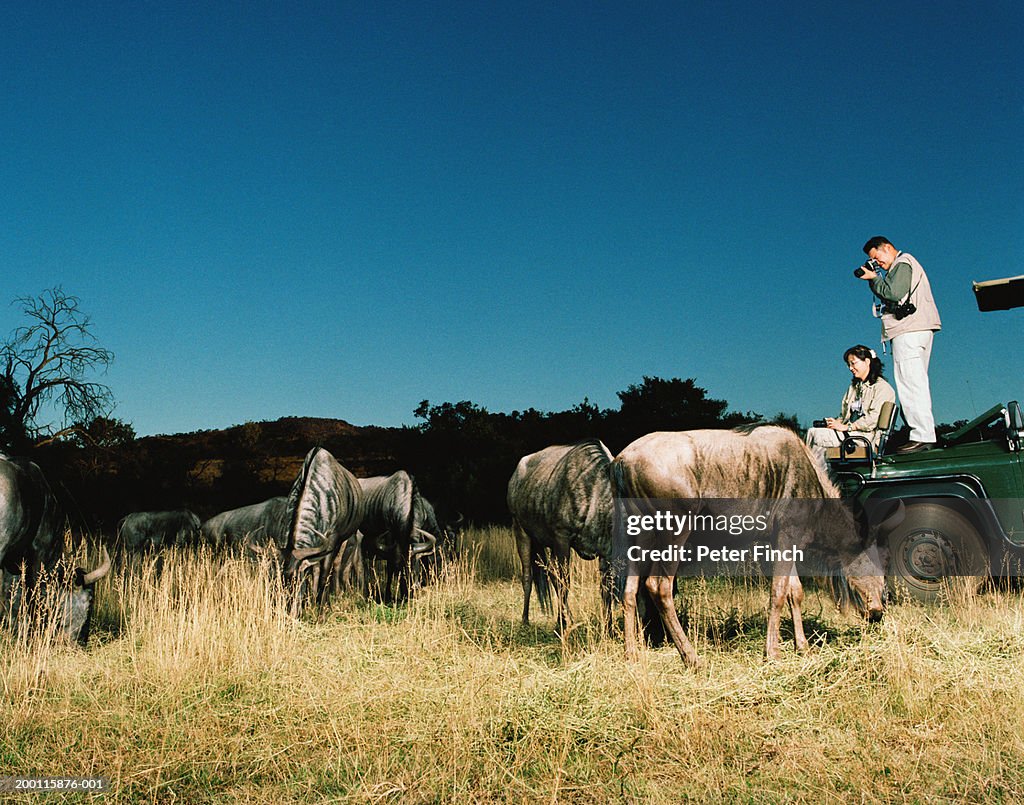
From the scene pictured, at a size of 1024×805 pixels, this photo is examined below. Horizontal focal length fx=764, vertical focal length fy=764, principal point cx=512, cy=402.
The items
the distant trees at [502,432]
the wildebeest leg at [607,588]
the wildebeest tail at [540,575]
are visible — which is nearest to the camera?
the wildebeest leg at [607,588]

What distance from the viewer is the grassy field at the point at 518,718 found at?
12.3 ft

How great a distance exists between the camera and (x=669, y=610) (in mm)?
5617

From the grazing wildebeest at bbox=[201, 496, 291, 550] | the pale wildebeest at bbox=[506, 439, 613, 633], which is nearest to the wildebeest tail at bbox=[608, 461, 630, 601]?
the pale wildebeest at bbox=[506, 439, 613, 633]

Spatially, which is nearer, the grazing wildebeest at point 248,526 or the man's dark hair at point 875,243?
the man's dark hair at point 875,243

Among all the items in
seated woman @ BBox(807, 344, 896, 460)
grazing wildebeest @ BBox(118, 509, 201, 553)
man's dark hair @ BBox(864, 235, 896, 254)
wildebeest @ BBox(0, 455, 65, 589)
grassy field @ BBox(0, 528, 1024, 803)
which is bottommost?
grassy field @ BBox(0, 528, 1024, 803)

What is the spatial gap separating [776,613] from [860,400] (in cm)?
341

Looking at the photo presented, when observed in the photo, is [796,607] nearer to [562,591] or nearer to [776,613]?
[776,613]

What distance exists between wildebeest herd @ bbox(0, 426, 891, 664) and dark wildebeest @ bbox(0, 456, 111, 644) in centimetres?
1

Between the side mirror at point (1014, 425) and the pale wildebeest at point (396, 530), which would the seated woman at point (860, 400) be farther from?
the pale wildebeest at point (396, 530)

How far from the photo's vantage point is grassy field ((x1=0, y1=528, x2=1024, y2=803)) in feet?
12.3

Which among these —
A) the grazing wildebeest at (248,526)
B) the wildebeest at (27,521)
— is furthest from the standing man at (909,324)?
the grazing wildebeest at (248,526)

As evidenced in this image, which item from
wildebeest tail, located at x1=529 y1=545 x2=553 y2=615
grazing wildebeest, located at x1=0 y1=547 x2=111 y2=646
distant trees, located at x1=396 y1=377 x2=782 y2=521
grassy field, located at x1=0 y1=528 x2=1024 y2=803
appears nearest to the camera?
grassy field, located at x1=0 y1=528 x2=1024 y2=803

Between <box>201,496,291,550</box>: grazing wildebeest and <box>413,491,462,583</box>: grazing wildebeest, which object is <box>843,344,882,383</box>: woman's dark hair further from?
<box>201,496,291,550</box>: grazing wildebeest

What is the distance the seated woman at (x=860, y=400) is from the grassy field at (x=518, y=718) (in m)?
2.10
